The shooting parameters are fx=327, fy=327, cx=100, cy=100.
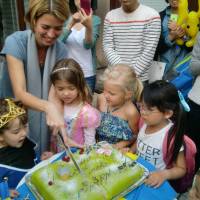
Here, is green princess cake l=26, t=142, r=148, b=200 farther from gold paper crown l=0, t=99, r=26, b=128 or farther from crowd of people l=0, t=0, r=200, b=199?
gold paper crown l=0, t=99, r=26, b=128

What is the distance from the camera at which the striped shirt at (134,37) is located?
9.17 feet

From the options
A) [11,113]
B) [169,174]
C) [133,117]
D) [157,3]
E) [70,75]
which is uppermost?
[157,3]

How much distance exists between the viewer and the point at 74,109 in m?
2.15

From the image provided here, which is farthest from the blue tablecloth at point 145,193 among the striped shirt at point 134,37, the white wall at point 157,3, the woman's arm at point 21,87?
the white wall at point 157,3

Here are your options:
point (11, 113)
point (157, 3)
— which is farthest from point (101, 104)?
point (157, 3)

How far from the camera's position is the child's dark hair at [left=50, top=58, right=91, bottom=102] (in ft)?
6.76

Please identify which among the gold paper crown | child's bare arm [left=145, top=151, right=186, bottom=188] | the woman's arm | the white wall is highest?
the white wall

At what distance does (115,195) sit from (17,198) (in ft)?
1.55

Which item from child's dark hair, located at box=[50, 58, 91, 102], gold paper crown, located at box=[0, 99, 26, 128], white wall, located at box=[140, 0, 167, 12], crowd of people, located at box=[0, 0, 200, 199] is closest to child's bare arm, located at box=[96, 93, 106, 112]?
crowd of people, located at box=[0, 0, 200, 199]

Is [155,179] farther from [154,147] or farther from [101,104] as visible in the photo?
[101,104]

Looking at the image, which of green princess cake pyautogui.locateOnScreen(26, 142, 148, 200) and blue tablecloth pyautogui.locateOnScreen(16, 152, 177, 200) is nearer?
green princess cake pyautogui.locateOnScreen(26, 142, 148, 200)

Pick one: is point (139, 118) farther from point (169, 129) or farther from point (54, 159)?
point (54, 159)

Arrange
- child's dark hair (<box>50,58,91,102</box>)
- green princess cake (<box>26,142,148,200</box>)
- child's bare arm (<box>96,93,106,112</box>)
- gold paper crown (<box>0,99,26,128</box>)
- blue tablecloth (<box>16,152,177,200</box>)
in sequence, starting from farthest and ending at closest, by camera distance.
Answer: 1. child's bare arm (<box>96,93,106,112</box>)
2. child's dark hair (<box>50,58,91,102</box>)
3. gold paper crown (<box>0,99,26,128</box>)
4. blue tablecloth (<box>16,152,177,200</box>)
5. green princess cake (<box>26,142,148,200</box>)

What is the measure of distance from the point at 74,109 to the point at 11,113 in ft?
1.61
